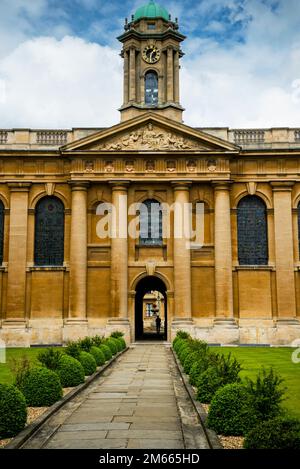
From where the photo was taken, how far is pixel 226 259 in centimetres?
3688

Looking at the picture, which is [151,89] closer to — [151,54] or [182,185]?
[151,54]

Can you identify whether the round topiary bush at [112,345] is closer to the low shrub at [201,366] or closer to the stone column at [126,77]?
the low shrub at [201,366]

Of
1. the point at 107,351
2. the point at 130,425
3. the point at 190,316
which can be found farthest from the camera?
the point at 190,316

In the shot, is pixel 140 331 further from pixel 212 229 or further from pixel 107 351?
pixel 107 351

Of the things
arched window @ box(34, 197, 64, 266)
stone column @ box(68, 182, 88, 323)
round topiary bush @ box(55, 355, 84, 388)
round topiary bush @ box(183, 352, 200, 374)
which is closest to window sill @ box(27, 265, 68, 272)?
arched window @ box(34, 197, 64, 266)

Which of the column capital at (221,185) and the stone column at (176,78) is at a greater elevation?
the stone column at (176,78)

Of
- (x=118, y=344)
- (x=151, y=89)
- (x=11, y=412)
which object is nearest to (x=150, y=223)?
(x=118, y=344)

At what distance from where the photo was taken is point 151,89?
43.3 meters

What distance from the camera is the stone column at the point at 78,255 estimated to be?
120 ft

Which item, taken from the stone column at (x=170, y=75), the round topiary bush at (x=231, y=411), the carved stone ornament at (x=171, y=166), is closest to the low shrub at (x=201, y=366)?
the round topiary bush at (x=231, y=411)

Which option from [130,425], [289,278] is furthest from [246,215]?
[130,425]

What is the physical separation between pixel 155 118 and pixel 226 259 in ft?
34.7

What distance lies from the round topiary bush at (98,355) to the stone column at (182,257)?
13819mm

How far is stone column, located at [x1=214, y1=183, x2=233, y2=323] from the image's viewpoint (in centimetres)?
3647
